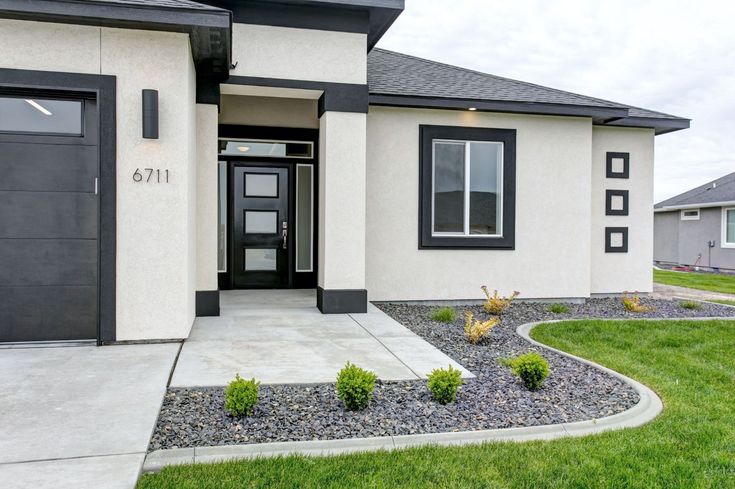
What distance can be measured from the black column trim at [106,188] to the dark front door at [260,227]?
13.5ft

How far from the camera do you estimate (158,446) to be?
10.00 ft

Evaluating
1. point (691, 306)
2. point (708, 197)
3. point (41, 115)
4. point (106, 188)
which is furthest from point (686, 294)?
point (708, 197)

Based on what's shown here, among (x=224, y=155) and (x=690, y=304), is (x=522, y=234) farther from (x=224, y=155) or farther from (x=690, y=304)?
(x=224, y=155)

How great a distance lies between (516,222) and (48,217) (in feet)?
22.1

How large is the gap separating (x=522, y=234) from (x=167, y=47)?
6.13m

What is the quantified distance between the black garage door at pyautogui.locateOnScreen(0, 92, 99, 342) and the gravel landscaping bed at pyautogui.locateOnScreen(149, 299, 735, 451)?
2162 mm

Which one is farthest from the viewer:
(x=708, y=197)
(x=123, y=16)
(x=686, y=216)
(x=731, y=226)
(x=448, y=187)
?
(x=686, y=216)

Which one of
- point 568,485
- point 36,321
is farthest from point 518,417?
point 36,321

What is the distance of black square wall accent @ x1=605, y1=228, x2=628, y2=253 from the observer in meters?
9.91

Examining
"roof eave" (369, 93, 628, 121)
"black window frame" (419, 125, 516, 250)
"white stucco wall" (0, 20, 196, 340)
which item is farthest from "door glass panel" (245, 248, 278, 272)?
"white stucco wall" (0, 20, 196, 340)

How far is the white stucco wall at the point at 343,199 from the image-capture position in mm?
7293

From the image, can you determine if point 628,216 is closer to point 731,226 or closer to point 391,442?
point 391,442

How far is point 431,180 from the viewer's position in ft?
28.5

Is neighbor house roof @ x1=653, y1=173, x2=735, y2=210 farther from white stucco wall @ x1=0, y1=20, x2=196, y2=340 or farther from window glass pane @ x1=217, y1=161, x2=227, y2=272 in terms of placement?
white stucco wall @ x1=0, y1=20, x2=196, y2=340
